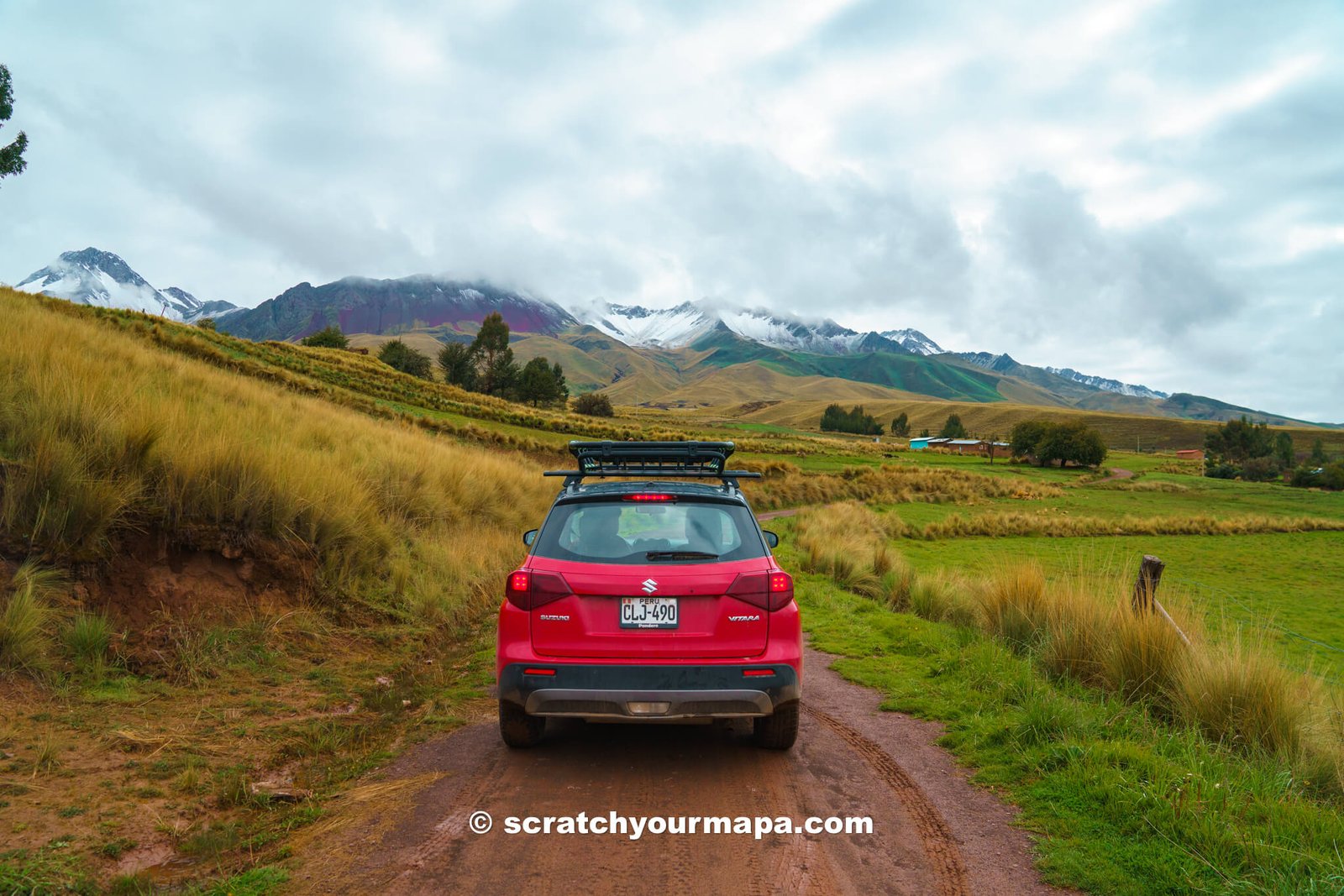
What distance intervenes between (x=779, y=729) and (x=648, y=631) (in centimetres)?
139

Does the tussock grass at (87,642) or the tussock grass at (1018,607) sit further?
the tussock grass at (1018,607)

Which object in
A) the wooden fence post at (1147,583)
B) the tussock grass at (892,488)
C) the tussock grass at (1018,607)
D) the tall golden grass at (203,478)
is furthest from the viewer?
the tussock grass at (892,488)

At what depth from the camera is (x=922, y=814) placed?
4711mm

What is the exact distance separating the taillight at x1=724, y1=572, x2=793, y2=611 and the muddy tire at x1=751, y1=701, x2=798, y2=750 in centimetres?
81

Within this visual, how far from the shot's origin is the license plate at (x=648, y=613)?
506 cm

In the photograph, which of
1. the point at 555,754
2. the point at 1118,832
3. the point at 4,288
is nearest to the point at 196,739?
the point at 555,754

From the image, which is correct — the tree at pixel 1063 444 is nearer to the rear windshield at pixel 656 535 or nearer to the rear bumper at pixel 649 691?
the rear windshield at pixel 656 535

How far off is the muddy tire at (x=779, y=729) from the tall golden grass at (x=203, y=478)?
5456mm

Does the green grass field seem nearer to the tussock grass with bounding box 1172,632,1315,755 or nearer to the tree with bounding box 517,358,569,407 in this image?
the tussock grass with bounding box 1172,632,1315,755

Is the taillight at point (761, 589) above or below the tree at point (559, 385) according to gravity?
below

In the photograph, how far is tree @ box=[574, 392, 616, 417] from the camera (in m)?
98.8

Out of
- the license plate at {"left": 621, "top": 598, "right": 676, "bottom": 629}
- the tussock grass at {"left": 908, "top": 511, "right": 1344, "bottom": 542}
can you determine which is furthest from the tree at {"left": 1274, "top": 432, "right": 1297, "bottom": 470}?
the license plate at {"left": 621, "top": 598, "right": 676, "bottom": 629}

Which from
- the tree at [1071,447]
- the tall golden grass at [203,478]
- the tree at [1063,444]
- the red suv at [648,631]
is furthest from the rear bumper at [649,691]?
the tree at [1071,447]

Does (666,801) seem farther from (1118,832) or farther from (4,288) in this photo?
(4,288)
